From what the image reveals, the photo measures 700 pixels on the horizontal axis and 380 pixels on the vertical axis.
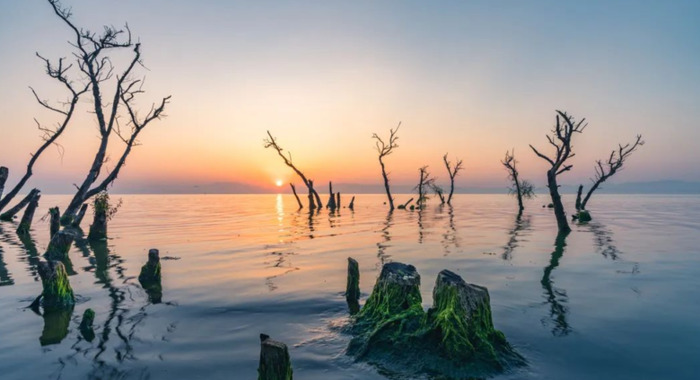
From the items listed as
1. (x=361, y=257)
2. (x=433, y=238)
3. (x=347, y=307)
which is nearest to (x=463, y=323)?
(x=347, y=307)

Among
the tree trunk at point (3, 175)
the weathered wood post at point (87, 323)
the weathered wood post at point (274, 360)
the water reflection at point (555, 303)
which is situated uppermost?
the tree trunk at point (3, 175)

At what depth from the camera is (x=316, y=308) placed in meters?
7.75

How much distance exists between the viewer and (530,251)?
14.3 metres

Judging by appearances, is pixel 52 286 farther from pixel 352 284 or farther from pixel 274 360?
pixel 274 360

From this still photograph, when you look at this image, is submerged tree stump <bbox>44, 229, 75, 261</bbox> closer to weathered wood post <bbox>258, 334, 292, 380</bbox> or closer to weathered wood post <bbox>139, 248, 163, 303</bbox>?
weathered wood post <bbox>139, 248, 163, 303</bbox>

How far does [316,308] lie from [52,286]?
207 inches

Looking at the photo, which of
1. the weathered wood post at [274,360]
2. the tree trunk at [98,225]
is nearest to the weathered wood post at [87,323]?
the weathered wood post at [274,360]

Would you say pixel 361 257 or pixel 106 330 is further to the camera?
pixel 361 257

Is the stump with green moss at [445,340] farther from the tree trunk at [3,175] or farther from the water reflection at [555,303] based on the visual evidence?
the tree trunk at [3,175]

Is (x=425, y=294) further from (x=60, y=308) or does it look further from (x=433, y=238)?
(x=433, y=238)

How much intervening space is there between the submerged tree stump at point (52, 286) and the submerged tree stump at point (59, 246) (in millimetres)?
5818

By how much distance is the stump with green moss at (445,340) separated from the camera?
4.91 meters

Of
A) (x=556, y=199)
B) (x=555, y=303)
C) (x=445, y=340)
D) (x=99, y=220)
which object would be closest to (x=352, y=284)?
(x=445, y=340)

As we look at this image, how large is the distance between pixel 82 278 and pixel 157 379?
23.9ft
